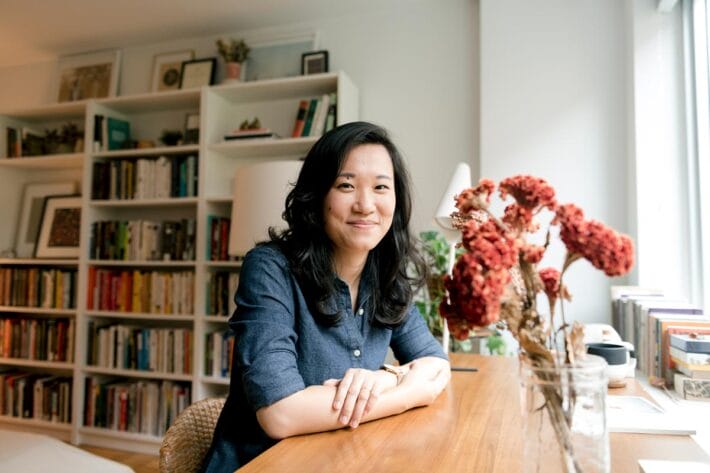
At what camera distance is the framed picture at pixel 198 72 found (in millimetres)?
3309

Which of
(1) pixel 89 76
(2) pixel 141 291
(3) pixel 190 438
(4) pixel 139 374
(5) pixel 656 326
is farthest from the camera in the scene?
(1) pixel 89 76

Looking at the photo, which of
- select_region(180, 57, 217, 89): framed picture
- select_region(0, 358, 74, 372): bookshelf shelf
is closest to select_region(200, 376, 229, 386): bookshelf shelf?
select_region(0, 358, 74, 372): bookshelf shelf

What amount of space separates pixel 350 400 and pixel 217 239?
2308 millimetres

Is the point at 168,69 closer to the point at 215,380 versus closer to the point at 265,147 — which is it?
the point at 265,147

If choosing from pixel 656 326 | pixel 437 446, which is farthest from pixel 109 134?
pixel 656 326

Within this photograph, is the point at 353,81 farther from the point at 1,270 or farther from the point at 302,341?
the point at 1,270

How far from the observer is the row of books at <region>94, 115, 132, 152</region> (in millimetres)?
3332

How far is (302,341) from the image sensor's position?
3.85 ft

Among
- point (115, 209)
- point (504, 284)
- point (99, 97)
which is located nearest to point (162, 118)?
point (99, 97)

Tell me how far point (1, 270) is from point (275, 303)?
137 inches

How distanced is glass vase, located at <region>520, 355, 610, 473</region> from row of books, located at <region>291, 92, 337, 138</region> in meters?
2.48

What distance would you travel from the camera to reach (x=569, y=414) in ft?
1.76

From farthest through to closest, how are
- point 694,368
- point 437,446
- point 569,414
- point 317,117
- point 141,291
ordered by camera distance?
point 141,291
point 317,117
point 694,368
point 437,446
point 569,414

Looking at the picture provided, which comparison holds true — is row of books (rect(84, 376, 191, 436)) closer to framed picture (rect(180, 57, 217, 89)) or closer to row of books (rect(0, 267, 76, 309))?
row of books (rect(0, 267, 76, 309))
